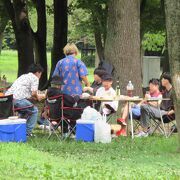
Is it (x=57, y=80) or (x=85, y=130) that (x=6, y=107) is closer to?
(x=57, y=80)

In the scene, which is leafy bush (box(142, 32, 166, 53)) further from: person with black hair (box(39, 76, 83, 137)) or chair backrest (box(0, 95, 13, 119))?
chair backrest (box(0, 95, 13, 119))

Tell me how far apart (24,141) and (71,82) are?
1.85m

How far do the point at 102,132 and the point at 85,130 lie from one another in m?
0.31

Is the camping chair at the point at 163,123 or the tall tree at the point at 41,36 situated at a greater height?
the tall tree at the point at 41,36

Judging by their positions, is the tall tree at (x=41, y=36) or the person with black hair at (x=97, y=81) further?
the tall tree at (x=41, y=36)

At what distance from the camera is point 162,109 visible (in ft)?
42.4

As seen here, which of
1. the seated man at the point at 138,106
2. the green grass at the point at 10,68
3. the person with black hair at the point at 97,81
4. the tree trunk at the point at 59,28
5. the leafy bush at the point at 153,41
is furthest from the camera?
the green grass at the point at 10,68

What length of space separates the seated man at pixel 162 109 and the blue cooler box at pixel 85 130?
141 cm

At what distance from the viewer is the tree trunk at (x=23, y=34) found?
2347 cm

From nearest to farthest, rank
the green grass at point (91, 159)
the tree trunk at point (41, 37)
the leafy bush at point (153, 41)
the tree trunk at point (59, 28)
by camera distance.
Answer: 1. the green grass at point (91, 159)
2. the tree trunk at point (59, 28)
3. the tree trunk at point (41, 37)
4. the leafy bush at point (153, 41)

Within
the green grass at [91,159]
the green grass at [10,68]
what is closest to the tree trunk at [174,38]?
the green grass at [91,159]

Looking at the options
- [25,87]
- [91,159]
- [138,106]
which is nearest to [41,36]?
[138,106]

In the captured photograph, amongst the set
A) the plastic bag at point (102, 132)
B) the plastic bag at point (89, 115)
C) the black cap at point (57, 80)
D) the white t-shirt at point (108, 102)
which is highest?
the black cap at point (57, 80)

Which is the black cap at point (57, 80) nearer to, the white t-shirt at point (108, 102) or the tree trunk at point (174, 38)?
the white t-shirt at point (108, 102)
